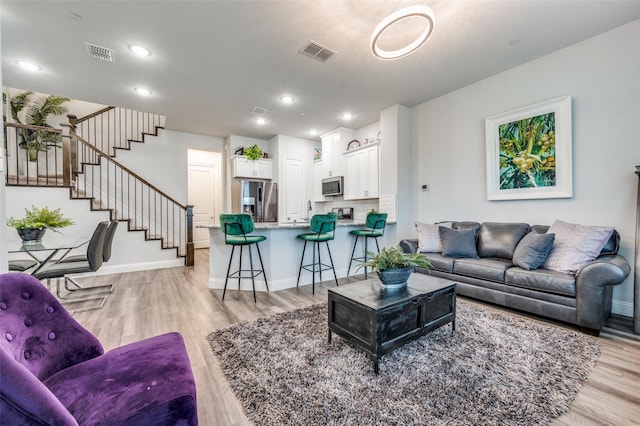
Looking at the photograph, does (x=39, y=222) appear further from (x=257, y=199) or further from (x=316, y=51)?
(x=257, y=199)

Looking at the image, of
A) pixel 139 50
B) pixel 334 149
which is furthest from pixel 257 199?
pixel 139 50

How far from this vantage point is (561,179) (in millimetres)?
3143

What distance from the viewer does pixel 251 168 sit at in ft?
20.6

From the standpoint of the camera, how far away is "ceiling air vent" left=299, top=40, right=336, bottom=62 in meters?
2.95

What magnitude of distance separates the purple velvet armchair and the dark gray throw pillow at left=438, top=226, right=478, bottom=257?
3298 mm

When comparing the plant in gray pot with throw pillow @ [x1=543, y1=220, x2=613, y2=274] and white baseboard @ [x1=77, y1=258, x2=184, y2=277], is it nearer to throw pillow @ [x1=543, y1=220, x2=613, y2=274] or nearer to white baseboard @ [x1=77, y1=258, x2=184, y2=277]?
throw pillow @ [x1=543, y1=220, x2=613, y2=274]

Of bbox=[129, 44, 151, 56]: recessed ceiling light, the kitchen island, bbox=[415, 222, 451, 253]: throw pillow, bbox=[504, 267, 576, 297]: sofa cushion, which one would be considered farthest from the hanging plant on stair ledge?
bbox=[504, 267, 576, 297]: sofa cushion

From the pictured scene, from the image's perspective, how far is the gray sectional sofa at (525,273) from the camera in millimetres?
2279

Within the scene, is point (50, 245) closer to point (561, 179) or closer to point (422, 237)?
point (422, 237)

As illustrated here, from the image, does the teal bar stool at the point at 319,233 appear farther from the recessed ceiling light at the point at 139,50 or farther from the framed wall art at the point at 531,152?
the recessed ceiling light at the point at 139,50

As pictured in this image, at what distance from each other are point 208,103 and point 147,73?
3.60 ft

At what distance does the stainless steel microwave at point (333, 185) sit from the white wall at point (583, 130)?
2.40m

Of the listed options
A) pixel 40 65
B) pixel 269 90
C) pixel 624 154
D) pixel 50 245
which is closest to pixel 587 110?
pixel 624 154

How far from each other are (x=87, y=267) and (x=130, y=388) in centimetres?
303
